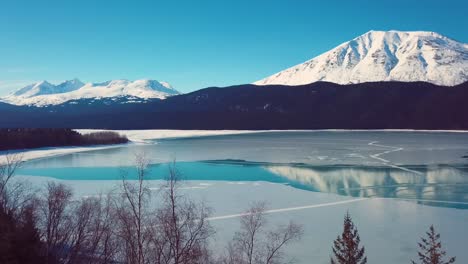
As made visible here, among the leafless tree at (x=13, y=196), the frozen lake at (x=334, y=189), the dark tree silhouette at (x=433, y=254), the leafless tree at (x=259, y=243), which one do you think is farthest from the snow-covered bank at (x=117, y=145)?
the dark tree silhouette at (x=433, y=254)

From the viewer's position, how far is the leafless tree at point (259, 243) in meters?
9.82

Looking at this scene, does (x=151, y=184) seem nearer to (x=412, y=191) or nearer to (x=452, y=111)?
(x=412, y=191)

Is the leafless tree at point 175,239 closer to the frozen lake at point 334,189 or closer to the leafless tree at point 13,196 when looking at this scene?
the frozen lake at point 334,189

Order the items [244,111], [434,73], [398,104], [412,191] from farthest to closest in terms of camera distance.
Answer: [434,73]
[244,111]
[398,104]
[412,191]

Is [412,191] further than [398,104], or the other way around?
[398,104]

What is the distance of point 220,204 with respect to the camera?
15812 millimetres

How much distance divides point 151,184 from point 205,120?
96.9m

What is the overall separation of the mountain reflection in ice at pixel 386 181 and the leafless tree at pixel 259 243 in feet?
21.6

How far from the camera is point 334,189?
1880cm

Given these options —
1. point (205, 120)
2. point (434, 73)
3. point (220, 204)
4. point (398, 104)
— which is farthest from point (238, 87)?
point (220, 204)

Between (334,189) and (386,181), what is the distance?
3.36 metres

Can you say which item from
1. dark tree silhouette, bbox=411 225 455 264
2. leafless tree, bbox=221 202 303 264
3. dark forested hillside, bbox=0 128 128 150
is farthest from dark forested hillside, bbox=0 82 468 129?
dark tree silhouette, bbox=411 225 455 264

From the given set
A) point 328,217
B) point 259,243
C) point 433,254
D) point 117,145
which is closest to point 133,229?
point 259,243

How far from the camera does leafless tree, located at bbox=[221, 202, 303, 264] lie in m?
9.82
